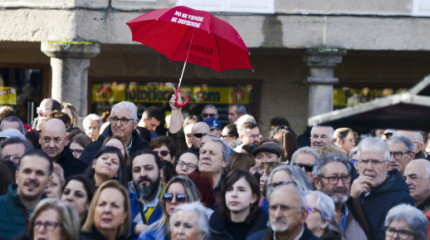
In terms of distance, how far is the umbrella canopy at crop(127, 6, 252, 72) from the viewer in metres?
11.0

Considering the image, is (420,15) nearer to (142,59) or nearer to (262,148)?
(142,59)

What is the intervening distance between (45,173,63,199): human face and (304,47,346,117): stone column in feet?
26.8

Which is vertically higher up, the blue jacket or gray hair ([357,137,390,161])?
gray hair ([357,137,390,161])

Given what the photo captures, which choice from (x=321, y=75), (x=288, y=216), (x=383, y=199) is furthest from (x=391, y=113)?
(x=321, y=75)

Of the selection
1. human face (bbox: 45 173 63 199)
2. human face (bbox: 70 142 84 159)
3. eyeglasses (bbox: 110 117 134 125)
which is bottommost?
human face (bbox: 45 173 63 199)

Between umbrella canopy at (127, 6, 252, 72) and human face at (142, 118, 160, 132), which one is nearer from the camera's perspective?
umbrella canopy at (127, 6, 252, 72)

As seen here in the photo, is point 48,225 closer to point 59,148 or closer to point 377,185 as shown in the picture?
point 59,148

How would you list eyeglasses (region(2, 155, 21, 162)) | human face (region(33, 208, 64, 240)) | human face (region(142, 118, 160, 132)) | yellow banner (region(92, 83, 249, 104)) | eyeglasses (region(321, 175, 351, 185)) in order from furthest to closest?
yellow banner (region(92, 83, 249, 104))
human face (region(142, 118, 160, 132))
eyeglasses (region(2, 155, 21, 162))
eyeglasses (region(321, 175, 351, 185))
human face (region(33, 208, 64, 240))

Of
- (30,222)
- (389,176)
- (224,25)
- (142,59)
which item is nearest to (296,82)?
(142,59)

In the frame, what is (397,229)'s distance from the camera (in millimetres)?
7398

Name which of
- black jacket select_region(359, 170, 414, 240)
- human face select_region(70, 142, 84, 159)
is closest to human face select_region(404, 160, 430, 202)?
black jacket select_region(359, 170, 414, 240)

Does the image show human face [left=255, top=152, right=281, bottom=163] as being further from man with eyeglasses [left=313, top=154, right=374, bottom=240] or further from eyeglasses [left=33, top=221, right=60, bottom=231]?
eyeglasses [left=33, top=221, right=60, bottom=231]

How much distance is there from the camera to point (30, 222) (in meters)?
6.64

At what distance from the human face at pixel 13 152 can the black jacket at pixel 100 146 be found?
2.90 ft
